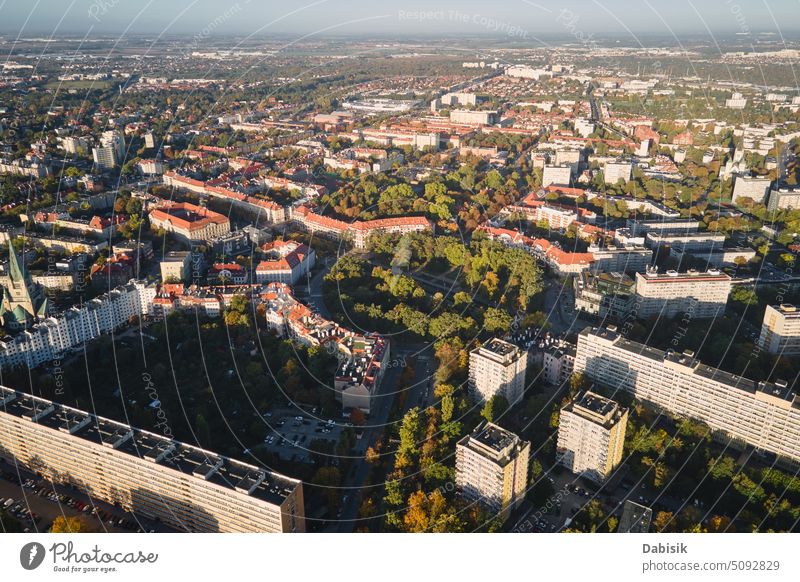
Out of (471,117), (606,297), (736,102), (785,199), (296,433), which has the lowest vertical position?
(296,433)

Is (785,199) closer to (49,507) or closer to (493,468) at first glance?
(493,468)

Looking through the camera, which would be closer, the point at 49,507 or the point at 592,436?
the point at 49,507

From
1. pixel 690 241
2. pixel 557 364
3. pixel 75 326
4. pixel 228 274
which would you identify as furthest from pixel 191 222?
pixel 690 241

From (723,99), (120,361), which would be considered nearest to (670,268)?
(120,361)

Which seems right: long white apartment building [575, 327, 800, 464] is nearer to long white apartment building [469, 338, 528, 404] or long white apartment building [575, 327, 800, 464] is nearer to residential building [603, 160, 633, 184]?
long white apartment building [469, 338, 528, 404]

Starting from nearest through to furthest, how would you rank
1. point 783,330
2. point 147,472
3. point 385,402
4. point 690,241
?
point 147,472
point 385,402
point 783,330
point 690,241

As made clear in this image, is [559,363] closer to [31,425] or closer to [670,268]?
[670,268]

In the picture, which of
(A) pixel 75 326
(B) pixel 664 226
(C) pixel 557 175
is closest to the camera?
(A) pixel 75 326

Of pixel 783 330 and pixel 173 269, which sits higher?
pixel 173 269

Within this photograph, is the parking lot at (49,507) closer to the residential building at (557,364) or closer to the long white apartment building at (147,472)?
the long white apartment building at (147,472)
